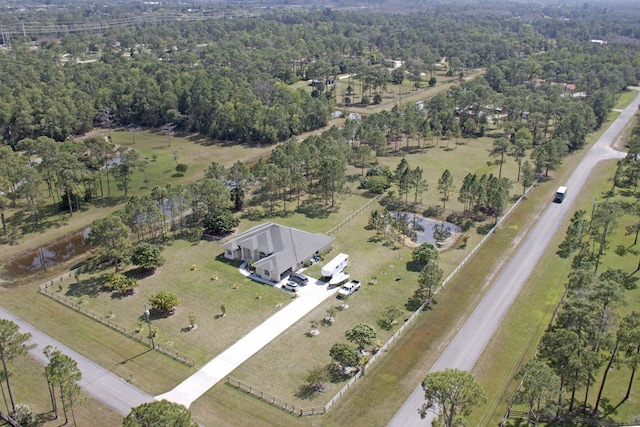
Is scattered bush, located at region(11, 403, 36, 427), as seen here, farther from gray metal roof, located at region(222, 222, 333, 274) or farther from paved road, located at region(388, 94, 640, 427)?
paved road, located at region(388, 94, 640, 427)

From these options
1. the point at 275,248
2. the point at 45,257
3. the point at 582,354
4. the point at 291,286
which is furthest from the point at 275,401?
the point at 45,257

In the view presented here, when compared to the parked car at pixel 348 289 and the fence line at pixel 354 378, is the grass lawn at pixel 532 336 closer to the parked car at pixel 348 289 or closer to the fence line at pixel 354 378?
the fence line at pixel 354 378

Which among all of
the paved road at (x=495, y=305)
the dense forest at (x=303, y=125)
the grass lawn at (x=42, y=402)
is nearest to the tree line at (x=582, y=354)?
the dense forest at (x=303, y=125)

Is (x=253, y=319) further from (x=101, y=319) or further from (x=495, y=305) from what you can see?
(x=495, y=305)

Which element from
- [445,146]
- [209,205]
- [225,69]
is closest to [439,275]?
[209,205]

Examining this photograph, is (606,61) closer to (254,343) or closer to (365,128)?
(365,128)

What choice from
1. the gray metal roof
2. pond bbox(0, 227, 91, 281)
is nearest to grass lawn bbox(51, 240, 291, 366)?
the gray metal roof
